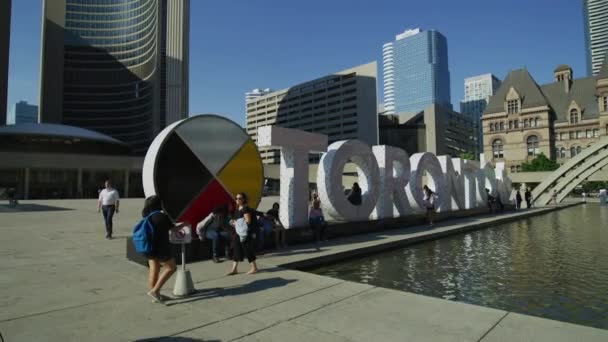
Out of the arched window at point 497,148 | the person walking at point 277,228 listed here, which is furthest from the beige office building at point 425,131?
the person walking at point 277,228

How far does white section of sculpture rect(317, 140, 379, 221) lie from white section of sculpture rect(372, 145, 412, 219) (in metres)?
0.74

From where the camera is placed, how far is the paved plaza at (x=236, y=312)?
14.3 ft

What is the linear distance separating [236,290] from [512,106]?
332 ft

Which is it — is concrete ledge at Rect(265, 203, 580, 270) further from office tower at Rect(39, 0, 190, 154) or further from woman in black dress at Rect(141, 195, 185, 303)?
office tower at Rect(39, 0, 190, 154)

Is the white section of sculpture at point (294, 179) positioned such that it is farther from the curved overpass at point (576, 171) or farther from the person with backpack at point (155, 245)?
the curved overpass at point (576, 171)

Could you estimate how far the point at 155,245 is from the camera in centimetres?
565

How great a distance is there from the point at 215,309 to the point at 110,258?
4.93 meters

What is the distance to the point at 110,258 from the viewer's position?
354 inches

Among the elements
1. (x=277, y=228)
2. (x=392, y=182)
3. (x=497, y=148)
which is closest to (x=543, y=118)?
(x=497, y=148)

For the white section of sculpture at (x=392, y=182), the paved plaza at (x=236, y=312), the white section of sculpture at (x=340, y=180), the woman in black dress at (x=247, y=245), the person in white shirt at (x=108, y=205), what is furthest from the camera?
the white section of sculpture at (x=392, y=182)

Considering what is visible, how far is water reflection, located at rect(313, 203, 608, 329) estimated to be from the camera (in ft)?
20.2

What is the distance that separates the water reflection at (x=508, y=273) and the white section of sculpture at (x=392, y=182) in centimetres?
276

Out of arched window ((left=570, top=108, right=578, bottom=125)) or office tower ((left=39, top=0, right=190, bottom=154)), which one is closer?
arched window ((left=570, top=108, right=578, bottom=125))

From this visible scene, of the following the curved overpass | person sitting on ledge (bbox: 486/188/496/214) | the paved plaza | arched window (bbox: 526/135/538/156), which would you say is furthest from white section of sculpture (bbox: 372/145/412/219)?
arched window (bbox: 526/135/538/156)
